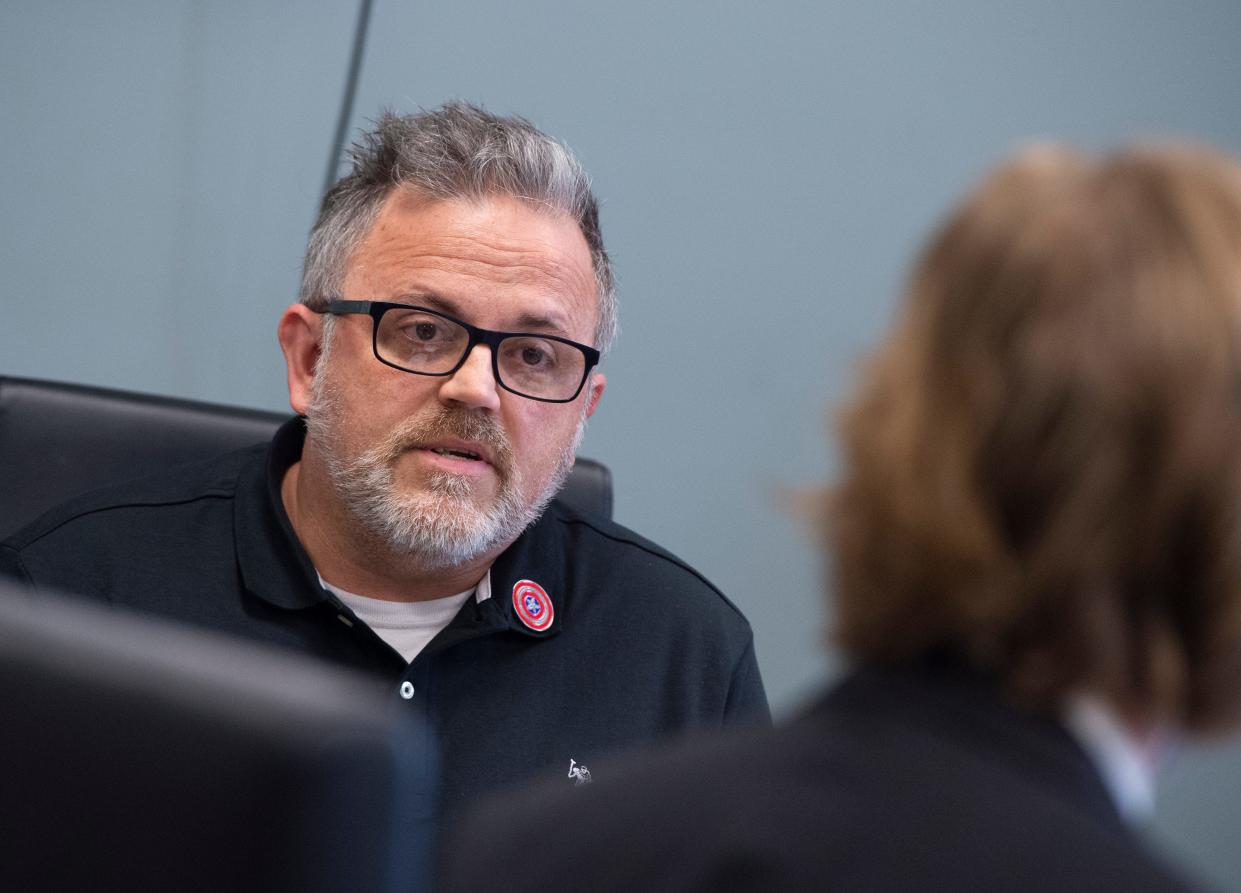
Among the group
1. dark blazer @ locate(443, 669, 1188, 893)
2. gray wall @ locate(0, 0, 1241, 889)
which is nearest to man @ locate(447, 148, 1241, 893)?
dark blazer @ locate(443, 669, 1188, 893)

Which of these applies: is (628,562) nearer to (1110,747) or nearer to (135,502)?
(135,502)

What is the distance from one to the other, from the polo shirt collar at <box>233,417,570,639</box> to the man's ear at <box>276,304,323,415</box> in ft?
0.14

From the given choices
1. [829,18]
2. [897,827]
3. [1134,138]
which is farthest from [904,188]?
[897,827]

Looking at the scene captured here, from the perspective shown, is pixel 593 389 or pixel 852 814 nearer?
pixel 852 814

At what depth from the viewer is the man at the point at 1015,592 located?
1.83 ft

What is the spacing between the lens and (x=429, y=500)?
1445mm

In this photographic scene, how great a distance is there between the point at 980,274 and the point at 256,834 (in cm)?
37

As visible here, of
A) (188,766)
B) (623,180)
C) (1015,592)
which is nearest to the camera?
(188,766)

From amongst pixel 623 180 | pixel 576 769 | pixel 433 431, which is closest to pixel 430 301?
pixel 433 431

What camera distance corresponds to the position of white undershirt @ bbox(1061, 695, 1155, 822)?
2.00 ft

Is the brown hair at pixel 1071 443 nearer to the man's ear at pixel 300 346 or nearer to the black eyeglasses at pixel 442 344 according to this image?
the black eyeglasses at pixel 442 344

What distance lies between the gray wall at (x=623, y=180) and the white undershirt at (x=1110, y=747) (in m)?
1.68

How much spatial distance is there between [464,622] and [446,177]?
485 mm

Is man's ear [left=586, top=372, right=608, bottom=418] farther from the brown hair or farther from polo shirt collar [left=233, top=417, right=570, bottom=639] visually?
the brown hair
